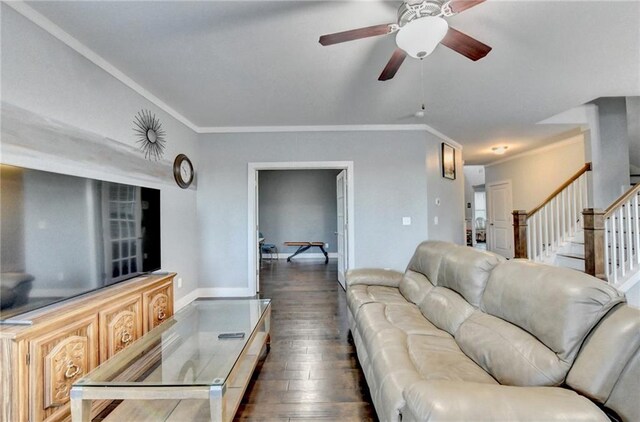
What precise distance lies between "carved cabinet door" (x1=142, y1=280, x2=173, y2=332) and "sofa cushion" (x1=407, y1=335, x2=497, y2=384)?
2.04 m

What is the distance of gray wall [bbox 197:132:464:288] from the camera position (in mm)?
4227

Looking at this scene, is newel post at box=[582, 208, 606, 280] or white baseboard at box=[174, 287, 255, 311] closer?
newel post at box=[582, 208, 606, 280]

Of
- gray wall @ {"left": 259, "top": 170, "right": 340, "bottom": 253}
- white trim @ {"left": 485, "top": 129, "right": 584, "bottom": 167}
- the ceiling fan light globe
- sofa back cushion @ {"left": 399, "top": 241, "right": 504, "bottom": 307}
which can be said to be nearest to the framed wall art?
white trim @ {"left": 485, "top": 129, "right": 584, "bottom": 167}

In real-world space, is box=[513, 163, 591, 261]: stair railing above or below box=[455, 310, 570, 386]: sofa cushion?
above

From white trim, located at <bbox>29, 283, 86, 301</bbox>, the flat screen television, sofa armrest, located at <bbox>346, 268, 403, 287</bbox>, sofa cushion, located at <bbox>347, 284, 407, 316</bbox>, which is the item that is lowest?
sofa cushion, located at <bbox>347, 284, 407, 316</bbox>

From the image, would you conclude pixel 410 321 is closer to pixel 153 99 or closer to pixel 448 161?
pixel 153 99

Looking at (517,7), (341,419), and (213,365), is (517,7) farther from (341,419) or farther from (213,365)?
(213,365)

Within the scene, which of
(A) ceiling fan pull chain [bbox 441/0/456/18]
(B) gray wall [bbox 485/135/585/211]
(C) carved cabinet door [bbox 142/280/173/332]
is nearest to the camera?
(A) ceiling fan pull chain [bbox 441/0/456/18]

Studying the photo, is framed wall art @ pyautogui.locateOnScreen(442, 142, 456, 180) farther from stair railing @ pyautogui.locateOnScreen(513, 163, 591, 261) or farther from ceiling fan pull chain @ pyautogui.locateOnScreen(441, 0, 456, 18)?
ceiling fan pull chain @ pyautogui.locateOnScreen(441, 0, 456, 18)

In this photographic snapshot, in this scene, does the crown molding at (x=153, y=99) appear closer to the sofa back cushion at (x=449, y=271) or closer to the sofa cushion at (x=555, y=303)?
the sofa back cushion at (x=449, y=271)

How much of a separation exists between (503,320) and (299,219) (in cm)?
676

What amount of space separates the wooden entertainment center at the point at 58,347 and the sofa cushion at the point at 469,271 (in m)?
2.37

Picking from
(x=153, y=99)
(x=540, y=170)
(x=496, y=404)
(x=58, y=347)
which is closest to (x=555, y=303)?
(x=496, y=404)

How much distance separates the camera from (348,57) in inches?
96.0
